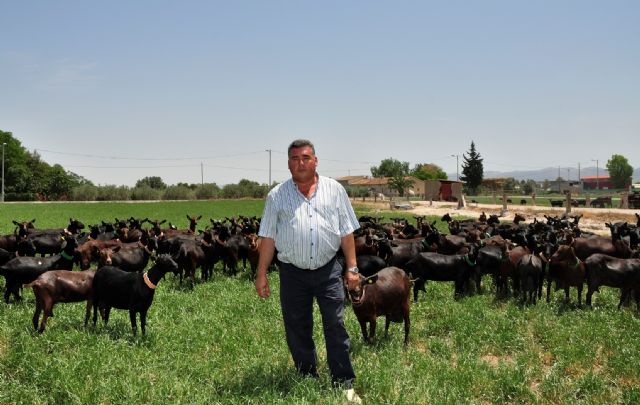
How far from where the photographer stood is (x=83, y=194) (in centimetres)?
8325

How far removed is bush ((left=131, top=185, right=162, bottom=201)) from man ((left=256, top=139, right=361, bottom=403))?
84.4 meters

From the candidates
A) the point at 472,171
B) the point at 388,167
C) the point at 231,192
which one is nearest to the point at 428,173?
the point at 388,167

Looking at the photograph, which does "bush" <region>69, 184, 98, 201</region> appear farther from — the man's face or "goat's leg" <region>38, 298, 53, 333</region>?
the man's face

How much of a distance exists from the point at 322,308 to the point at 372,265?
17.6ft

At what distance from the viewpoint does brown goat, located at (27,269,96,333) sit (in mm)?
7793

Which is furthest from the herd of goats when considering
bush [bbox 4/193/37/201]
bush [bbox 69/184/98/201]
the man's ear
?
bush [bbox 4/193/37/201]

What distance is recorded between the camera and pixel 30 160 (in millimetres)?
95938

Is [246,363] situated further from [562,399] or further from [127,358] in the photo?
[562,399]

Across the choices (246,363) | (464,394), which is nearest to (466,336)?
(464,394)

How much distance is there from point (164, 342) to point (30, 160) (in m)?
104

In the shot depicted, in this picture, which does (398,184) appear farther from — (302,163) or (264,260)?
(302,163)

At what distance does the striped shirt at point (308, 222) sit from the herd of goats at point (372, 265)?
702 millimetres

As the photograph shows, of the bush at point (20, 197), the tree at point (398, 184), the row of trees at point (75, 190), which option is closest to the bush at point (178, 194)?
the row of trees at point (75, 190)

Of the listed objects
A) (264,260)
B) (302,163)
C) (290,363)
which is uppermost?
(302,163)
